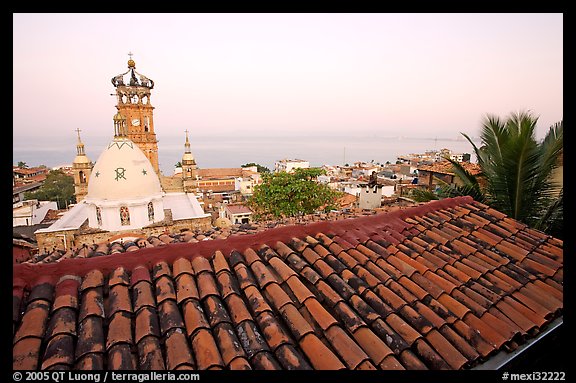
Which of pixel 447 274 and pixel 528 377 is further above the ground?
pixel 447 274

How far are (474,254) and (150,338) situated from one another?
12.4 feet

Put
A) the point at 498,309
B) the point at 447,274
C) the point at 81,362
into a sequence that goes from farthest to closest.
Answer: the point at 447,274 → the point at 498,309 → the point at 81,362

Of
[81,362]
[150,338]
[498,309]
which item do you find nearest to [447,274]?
[498,309]

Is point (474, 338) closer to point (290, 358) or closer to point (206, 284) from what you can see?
point (290, 358)

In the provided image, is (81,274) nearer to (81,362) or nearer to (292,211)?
(81,362)

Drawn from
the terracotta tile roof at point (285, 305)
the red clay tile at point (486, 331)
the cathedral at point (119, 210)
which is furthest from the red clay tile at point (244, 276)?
the cathedral at point (119, 210)

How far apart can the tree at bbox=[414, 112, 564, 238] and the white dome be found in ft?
54.5

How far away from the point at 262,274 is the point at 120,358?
4.21 ft

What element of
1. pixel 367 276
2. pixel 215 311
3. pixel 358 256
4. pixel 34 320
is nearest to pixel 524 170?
pixel 358 256

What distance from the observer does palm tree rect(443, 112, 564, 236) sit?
6.27 m

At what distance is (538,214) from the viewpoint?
22.0 ft

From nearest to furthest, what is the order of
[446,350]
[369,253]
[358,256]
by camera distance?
[446,350] < [358,256] < [369,253]

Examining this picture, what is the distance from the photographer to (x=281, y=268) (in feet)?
9.84
